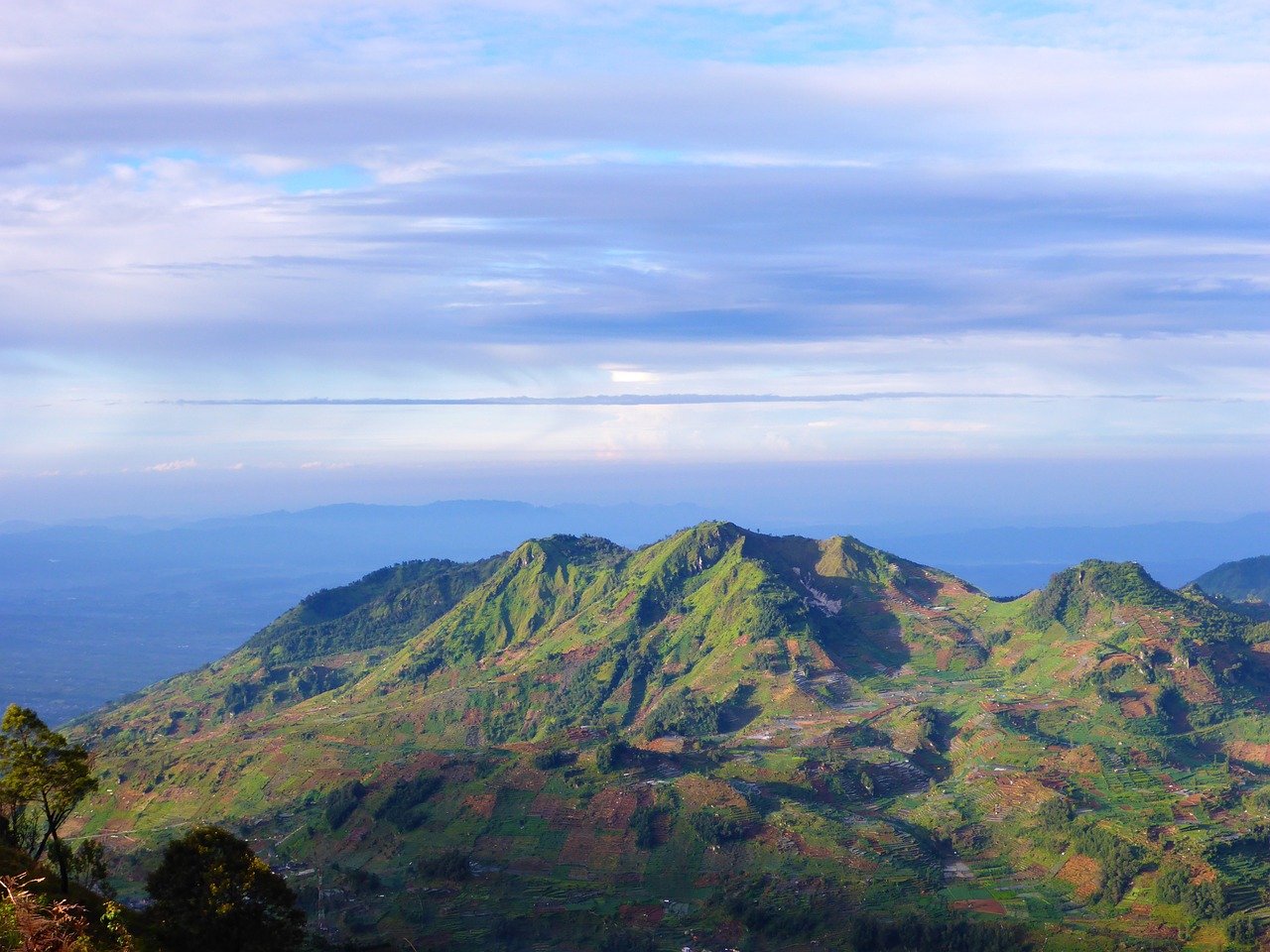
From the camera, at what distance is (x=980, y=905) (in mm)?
110062

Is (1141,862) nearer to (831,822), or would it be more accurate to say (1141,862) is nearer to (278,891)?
(831,822)

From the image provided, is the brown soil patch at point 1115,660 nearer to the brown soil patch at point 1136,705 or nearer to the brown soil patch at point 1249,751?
the brown soil patch at point 1136,705

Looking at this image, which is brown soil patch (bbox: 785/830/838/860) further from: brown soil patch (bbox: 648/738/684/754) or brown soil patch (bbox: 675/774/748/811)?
brown soil patch (bbox: 648/738/684/754)

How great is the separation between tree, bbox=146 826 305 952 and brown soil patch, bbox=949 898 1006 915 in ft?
232

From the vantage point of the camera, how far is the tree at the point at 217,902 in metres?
59.5

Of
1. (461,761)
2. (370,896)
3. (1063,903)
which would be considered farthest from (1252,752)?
(370,896)

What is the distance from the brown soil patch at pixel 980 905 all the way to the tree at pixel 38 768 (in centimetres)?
8358

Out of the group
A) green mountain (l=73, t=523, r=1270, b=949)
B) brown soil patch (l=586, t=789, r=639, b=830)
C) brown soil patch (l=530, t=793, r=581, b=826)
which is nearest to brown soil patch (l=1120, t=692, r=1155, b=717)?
green mountain (l=73, t=523, r=1270, b=949)

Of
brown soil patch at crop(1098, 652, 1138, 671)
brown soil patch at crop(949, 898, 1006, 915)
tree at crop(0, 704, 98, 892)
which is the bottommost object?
brown soil patch at crop(949, 898, 1006, 915)

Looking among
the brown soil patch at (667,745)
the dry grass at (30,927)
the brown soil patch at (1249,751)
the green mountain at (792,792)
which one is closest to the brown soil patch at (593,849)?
the green mountain at (792,792)

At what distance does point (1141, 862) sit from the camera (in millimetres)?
114438

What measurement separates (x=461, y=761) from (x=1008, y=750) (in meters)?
72.5

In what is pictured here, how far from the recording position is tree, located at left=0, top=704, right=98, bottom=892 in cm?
5422

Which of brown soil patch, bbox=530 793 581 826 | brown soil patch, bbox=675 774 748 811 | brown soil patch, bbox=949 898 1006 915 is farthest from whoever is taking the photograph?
brown soil patch, bbox=675 774 748 811
